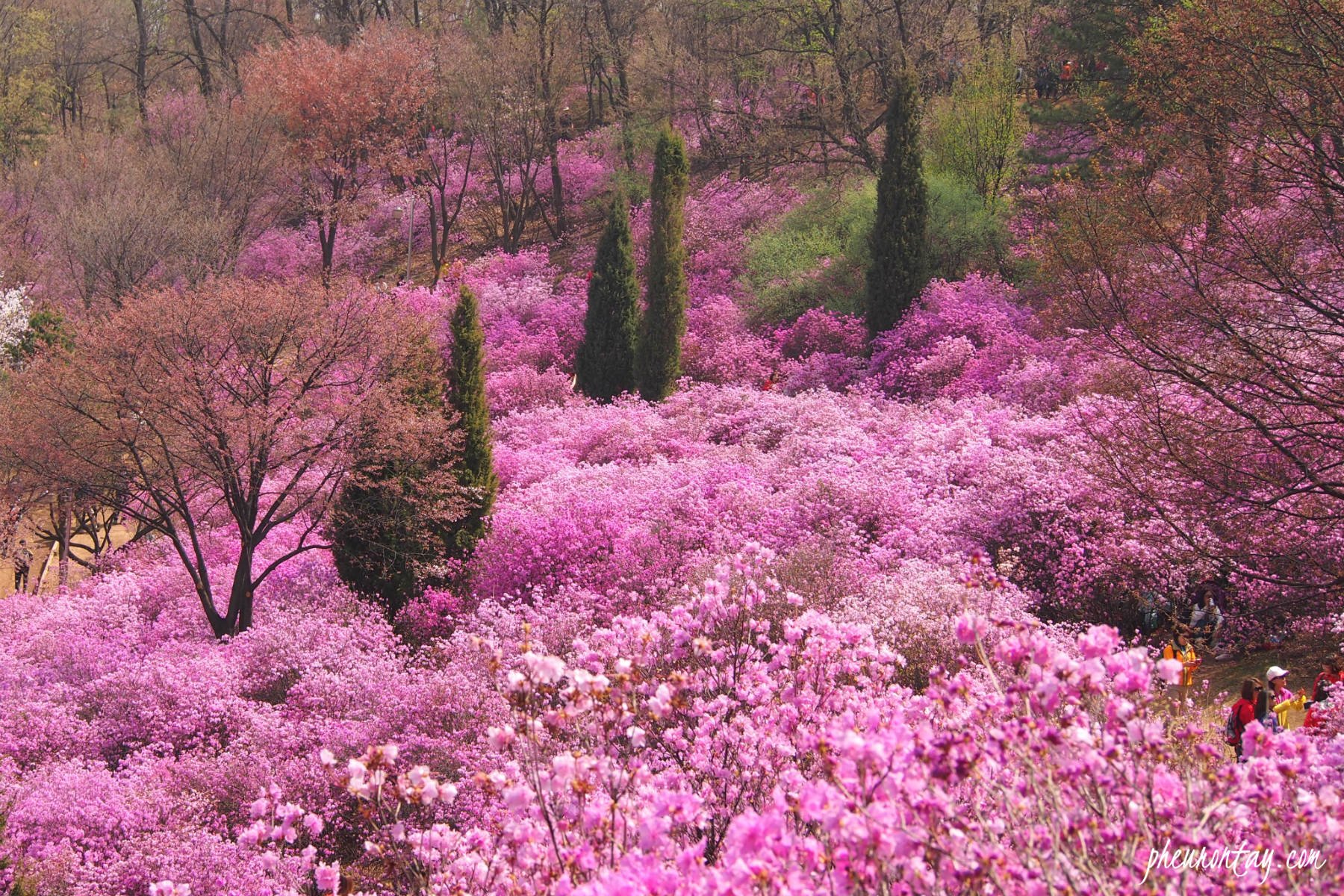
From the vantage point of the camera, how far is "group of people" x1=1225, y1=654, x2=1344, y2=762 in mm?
7098

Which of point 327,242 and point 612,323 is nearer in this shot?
point 612,323

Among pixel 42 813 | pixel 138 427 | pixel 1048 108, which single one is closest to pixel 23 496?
pixel 138 427

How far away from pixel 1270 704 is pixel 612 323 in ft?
58.9

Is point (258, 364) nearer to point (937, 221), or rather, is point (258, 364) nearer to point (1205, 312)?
point (1205, 312)

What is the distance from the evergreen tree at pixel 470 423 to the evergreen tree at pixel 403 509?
1.00 ft

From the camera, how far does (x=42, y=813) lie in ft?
27.6

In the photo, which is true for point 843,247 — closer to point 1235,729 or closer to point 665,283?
point 665,283

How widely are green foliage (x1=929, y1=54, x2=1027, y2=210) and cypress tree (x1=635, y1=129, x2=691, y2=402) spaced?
6961 millimetres

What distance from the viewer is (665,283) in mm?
23547

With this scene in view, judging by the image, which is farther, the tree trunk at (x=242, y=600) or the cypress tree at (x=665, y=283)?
the cypress tree at (x=665, y=283)

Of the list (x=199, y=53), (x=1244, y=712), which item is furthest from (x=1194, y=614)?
(x=199, y=53)

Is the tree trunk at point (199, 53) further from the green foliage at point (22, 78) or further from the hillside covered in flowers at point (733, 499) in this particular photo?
the hillside covered in flowers at point (733, 499)

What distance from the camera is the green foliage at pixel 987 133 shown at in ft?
81.3

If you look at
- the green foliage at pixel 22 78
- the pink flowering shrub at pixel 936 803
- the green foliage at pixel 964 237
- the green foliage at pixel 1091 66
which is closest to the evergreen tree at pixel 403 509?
the pink flowering shrub at pixel 936 803
